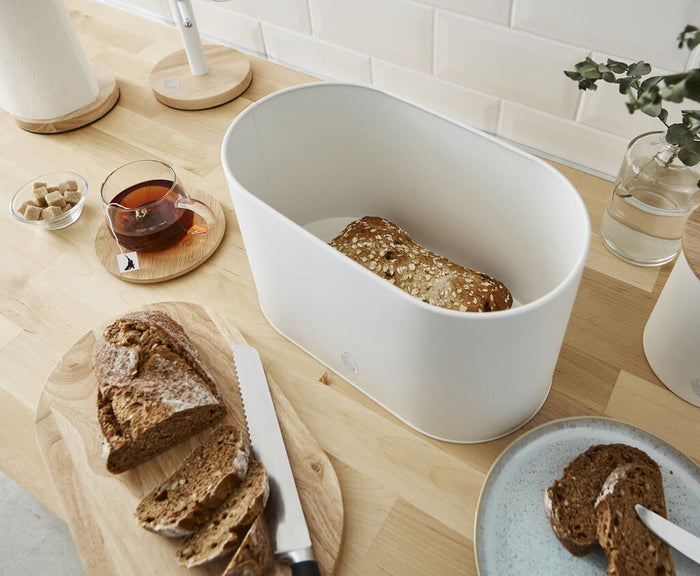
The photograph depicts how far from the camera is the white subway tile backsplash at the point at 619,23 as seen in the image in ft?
2.12

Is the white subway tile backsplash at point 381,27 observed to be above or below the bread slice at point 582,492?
above

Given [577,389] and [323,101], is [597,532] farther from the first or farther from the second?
[323,101]

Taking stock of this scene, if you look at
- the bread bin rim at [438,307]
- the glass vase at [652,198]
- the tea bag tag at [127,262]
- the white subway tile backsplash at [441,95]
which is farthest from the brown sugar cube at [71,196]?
the glass vase at [652,198]

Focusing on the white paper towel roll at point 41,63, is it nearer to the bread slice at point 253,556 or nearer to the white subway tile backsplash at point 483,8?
the white subway tile backsplash at point 483,8

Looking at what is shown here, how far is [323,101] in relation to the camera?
696mm

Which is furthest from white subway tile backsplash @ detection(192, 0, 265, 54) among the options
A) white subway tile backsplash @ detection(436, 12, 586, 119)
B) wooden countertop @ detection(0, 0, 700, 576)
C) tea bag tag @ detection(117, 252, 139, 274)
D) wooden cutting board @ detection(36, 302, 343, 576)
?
wooden cutting board @ detection(36, 302, 343, 576)

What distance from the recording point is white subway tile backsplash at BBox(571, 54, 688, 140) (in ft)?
2.42

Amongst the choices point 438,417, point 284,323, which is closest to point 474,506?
point 438,417

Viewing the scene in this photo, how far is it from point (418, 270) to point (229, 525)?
32cm

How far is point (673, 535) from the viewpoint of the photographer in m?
0.50

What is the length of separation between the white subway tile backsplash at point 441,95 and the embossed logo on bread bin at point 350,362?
0.41m

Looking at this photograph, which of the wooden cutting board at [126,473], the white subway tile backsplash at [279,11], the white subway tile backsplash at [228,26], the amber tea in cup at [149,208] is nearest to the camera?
the wooden cutting board at [126,473]

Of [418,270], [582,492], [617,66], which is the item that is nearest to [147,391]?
[418,270]

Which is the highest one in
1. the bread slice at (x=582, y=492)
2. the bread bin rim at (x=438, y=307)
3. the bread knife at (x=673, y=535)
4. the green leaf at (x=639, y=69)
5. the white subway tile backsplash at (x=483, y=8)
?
the green leaf at (x=639, y=69)
